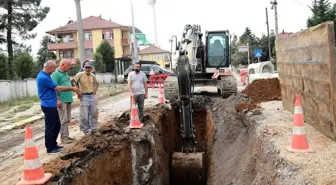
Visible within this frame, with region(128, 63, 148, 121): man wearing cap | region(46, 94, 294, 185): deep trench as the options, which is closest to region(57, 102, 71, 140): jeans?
region(46, 94, 294, 185): deep trench

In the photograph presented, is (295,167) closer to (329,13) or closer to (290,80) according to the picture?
(290,80)

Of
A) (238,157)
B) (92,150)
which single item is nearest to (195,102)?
(238,157)

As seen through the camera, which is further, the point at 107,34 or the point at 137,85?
the point at 107,34

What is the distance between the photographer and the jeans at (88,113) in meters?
7.84

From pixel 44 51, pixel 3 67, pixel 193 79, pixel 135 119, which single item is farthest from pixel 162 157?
pixel 44 51

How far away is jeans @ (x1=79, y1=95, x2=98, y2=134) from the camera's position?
7836mm

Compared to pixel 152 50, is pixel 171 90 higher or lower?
lower

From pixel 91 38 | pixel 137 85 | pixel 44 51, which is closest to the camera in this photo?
pixel 137 85

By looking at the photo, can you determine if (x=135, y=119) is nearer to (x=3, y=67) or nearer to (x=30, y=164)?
(x=30, y=164)

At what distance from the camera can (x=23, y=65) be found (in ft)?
87.5

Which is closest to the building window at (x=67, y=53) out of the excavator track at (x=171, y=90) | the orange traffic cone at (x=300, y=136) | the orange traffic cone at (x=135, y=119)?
the excavator track at (x=171, y=90)

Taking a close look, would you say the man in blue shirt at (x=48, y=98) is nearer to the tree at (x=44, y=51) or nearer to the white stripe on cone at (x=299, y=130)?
the white stripe on cone at (x=299, y=130)

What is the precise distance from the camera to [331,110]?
193 inches

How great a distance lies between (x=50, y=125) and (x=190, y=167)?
379cm
